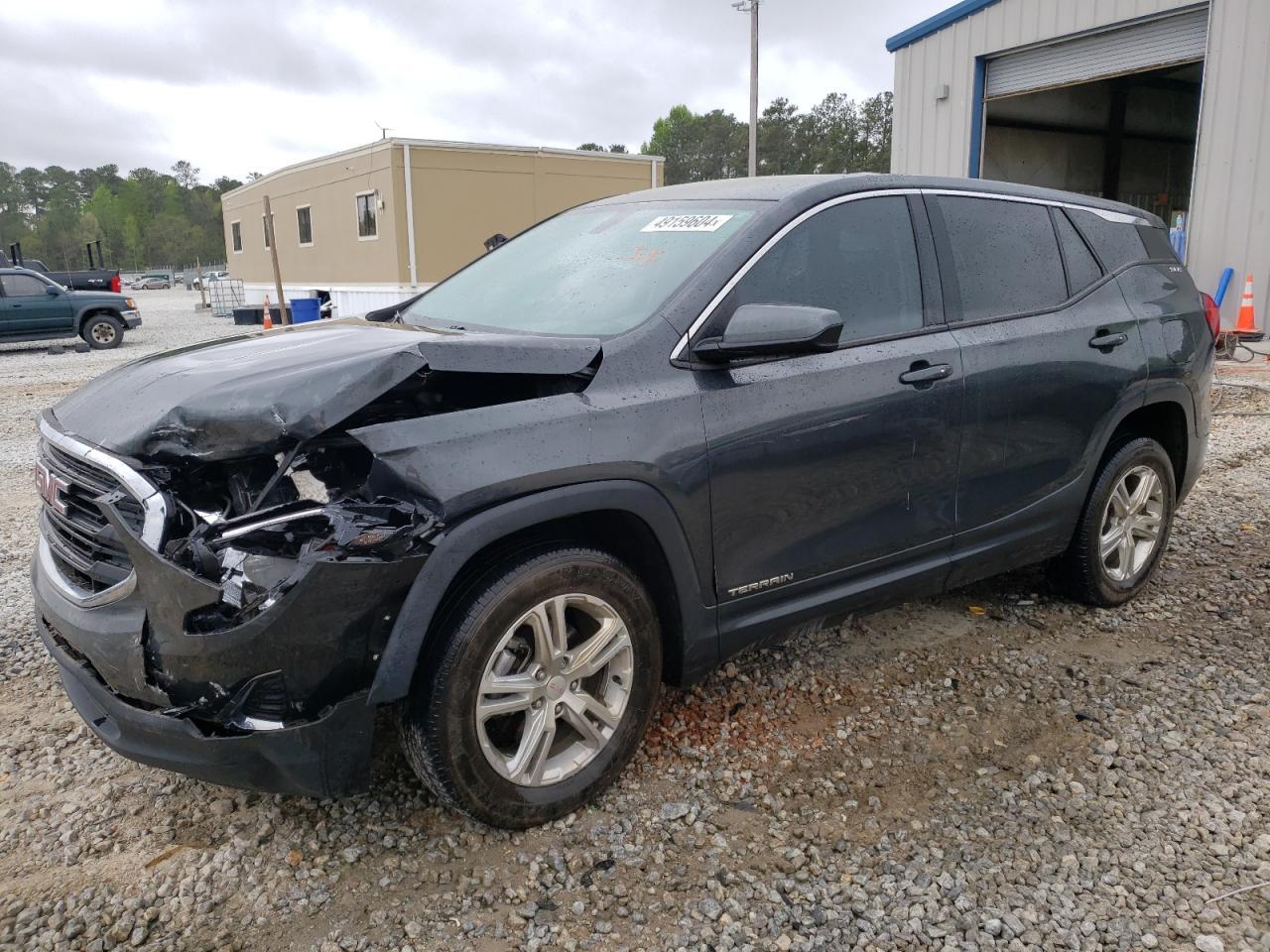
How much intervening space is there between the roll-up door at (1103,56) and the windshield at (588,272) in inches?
415

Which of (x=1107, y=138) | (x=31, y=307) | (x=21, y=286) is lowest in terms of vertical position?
(x=31, y=307)

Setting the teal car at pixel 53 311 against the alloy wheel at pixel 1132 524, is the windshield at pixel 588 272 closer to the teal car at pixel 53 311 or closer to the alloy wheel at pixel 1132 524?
the alloy wheel at pixel 1132 524

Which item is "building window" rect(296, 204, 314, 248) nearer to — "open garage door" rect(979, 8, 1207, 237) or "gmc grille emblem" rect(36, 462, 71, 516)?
"open garage door" rect(979, 8, 1207, 237)

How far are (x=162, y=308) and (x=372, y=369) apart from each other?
3898cm

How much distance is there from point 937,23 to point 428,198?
32.4ft

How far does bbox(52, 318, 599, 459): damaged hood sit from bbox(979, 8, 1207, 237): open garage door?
459 inches

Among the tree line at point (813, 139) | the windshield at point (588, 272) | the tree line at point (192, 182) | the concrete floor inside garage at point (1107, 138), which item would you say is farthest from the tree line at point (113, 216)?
the windshield at point (588, 272)

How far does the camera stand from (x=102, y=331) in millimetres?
17906

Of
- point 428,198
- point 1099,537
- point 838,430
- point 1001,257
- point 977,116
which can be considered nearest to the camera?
point 838,430

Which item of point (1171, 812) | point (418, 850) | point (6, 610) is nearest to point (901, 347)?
point (1171, 812)

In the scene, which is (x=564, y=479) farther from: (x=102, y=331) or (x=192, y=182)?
(x=192, y=182)

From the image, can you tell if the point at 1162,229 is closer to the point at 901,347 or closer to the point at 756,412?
the point at 901,347

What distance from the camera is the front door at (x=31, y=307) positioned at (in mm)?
16734

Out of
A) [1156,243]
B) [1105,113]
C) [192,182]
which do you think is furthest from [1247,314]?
[192,182]
